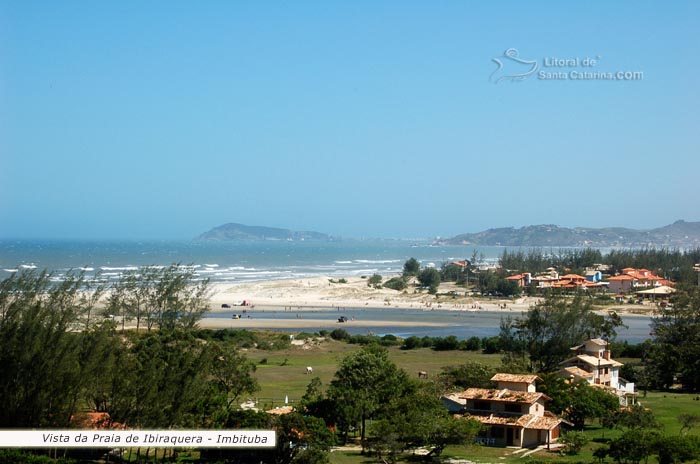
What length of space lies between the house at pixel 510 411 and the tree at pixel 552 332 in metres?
12.3

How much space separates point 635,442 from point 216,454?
1249 cm

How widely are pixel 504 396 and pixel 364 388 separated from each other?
5.36 metres

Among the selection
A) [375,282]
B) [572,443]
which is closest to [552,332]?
[572,443]

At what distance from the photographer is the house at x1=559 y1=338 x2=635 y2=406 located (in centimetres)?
3784

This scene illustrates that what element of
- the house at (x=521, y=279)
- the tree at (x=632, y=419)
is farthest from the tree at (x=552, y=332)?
the house at (x=521, y=279)

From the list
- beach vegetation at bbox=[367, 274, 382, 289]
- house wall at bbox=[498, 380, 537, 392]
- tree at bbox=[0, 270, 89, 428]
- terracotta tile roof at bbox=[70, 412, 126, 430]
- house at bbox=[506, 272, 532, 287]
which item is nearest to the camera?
tree at bbox=[0, 270, 89, 428]

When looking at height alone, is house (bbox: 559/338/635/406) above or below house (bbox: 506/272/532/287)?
below

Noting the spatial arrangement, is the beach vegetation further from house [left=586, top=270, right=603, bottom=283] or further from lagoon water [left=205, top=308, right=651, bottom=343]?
house [left=586, top=270, right=603, bottom=283]

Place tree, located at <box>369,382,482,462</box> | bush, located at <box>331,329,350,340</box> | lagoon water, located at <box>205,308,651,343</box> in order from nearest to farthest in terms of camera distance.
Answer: tree, located at <box>369,382,482,462</box>, bush, located at <box>331,329,350,340</box>, lagoon water, located at <box>205,308,651,343</box>

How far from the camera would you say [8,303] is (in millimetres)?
24781

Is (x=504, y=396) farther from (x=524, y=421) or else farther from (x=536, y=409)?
(x=524, y=421)

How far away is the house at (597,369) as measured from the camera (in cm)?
3784
